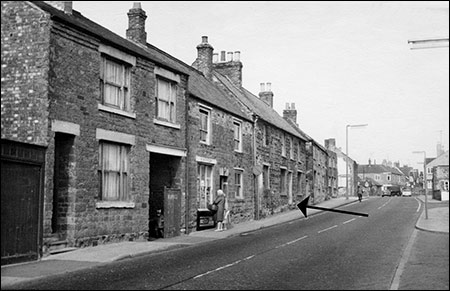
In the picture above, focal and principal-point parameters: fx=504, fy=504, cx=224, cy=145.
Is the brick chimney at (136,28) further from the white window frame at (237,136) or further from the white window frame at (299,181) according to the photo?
the white window frame at (299,181)

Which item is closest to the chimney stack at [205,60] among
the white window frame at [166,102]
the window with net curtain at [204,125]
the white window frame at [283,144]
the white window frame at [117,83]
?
the white window frame at [283,144]

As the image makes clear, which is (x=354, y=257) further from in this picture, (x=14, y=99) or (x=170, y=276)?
(x=14, y=99)

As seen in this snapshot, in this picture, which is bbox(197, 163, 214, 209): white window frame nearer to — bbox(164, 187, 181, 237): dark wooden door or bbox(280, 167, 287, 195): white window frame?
bbox(164, 187, 181, 237): dark wooden door

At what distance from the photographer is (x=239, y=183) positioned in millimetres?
27109

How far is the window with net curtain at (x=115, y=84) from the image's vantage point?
16.0m

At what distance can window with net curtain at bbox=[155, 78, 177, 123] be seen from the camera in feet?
61.7

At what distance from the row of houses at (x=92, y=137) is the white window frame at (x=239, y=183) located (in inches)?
60.7

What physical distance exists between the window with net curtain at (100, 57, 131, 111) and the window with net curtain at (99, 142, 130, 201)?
1.38 m

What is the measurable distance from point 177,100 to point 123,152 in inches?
156

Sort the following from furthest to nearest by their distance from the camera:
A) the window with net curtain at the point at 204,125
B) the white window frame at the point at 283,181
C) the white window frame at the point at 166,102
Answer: the white window frame at the point at 283,181, the window with net curtain at the point at 204,125, the white window frame at the point at 166,102

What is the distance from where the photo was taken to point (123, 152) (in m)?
16.7

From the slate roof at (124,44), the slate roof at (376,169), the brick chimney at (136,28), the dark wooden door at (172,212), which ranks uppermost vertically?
the brick chimney at (136,28)

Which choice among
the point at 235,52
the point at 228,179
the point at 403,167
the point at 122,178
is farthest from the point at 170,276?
the point at 403,167

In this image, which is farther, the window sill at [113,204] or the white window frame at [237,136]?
the white window frame at [237,136]
